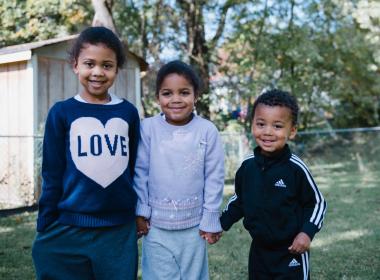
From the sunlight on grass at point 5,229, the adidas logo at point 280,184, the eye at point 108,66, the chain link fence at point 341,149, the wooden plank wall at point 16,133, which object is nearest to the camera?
the eye at point 108,66

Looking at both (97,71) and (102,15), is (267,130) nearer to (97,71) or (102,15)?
(97,71)

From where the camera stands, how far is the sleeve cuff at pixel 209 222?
8.75ft

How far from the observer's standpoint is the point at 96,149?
2.39 metres

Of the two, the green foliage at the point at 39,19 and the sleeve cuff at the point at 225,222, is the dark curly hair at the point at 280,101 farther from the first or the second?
the green foliage at the point at 39,19

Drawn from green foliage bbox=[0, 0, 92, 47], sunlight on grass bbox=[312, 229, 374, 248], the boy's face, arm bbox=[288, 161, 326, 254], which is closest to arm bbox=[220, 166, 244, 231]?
the boy's face

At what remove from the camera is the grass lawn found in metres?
4.12

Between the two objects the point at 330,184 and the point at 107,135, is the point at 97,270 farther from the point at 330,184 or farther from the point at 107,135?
the point at 330,184

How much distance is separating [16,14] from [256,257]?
1345cm

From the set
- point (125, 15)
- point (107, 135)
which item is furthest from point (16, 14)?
point (107, 135)

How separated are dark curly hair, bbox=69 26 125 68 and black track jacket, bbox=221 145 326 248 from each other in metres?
1.01

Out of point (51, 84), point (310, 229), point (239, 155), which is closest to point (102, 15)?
point (51, 84)

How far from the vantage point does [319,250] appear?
4855 millimetres

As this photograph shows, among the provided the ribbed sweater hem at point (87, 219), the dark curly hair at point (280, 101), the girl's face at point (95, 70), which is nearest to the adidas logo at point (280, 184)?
the dark curly hair at point (280, 101)

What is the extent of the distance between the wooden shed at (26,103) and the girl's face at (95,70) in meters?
5.66
